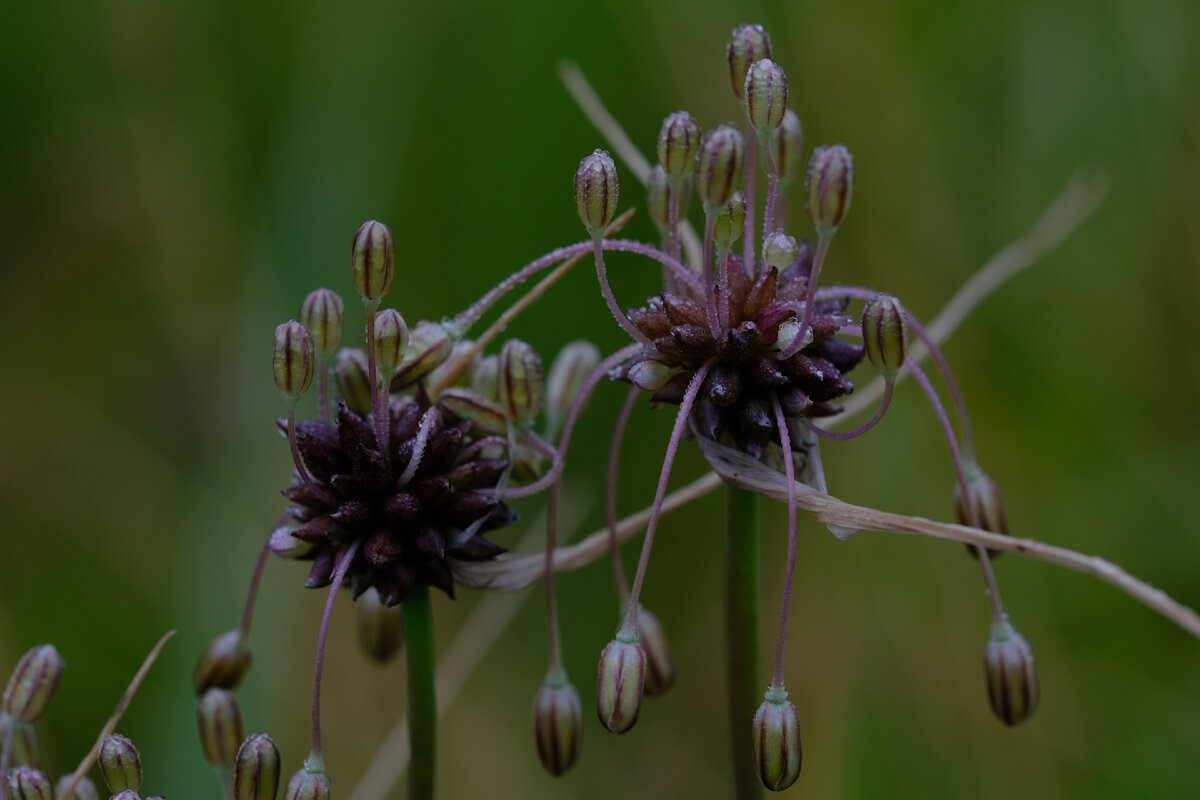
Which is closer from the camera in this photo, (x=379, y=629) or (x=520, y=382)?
(x=520, y=382)

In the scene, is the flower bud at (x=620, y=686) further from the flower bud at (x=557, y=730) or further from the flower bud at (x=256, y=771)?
the flower bud at (x=256, y=771)

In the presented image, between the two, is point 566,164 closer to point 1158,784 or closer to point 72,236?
point 72,236

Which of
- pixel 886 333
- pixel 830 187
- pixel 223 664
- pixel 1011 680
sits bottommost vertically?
pixel 1011 680

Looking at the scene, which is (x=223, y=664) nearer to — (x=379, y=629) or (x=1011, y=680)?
(x=379, y=629)

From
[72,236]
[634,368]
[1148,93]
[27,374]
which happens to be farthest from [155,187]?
[1148,93]

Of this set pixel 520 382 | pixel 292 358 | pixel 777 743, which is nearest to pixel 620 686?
pixel 777 743

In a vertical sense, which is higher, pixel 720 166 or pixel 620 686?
pixel 720 166
